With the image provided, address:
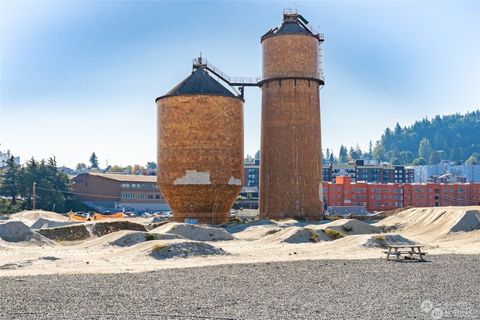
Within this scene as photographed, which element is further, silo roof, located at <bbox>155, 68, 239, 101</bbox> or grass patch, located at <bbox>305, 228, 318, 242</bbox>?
silo roof, located at <bbox>155, 68, 239, 101</bbox>

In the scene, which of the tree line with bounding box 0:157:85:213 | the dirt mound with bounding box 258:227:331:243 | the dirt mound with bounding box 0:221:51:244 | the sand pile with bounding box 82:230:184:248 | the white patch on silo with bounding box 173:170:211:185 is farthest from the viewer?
the tree line with bounding box 0:157:85:213

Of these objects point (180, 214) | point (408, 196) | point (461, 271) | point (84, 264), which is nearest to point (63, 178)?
point (180, 214)

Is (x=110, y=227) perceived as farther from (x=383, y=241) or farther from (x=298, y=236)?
(x=383, y=241)

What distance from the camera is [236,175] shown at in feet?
176

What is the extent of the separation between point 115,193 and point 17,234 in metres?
63.4

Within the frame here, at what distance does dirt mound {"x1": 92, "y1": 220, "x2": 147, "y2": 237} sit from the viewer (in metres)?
44.2

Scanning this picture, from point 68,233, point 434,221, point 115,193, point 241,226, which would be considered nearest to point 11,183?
point 115,193

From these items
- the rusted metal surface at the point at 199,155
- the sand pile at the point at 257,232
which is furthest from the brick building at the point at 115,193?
the sand pile at the point at 257,232

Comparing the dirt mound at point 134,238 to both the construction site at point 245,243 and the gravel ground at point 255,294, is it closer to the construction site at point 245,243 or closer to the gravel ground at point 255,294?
the construction site at point 245,243

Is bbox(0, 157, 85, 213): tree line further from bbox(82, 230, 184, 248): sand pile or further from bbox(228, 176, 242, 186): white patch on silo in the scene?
bbox(82, 230, 184, 248): sand pile

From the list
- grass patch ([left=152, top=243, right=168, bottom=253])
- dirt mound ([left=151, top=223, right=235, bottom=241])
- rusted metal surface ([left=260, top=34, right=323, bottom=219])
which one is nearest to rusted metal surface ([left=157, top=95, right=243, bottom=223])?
rusted metal surface ([left=260, top=34, right=323, bottom=219])

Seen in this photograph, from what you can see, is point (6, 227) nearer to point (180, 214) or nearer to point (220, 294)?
point (180, 214)

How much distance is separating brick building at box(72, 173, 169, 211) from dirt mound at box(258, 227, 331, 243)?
6187cm

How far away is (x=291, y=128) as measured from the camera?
58188 millimetres
